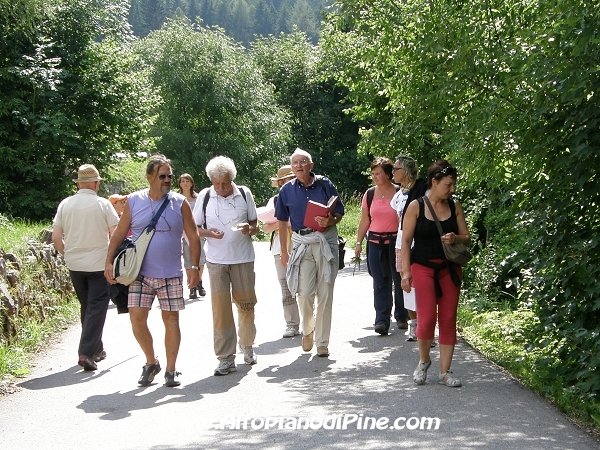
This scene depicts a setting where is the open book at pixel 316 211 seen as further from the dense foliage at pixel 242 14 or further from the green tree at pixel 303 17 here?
the green tree at pixel 303 17

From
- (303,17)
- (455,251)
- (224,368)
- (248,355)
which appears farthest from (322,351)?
(303,17)

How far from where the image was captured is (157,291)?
867 centimetres

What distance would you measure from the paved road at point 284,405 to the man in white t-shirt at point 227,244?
55cm

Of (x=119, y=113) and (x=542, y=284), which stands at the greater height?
(x=119, y=113)

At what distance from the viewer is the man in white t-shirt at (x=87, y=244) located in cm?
982

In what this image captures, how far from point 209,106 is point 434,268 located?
144ft

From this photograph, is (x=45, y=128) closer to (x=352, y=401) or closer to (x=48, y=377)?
(x=48, y=377)

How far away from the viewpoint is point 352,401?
7637 mm

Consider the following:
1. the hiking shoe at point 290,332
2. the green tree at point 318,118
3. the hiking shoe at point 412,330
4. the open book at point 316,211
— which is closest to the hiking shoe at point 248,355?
the open book at point 316,211

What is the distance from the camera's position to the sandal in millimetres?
8094

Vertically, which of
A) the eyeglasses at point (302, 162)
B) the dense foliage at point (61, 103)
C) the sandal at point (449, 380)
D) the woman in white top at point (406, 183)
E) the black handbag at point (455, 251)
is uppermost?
the dense foliage at point (61, 103)

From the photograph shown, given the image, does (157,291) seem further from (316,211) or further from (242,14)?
(242,14)

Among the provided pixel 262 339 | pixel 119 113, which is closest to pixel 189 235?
pixel 262 339

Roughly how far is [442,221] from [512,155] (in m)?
1.07
